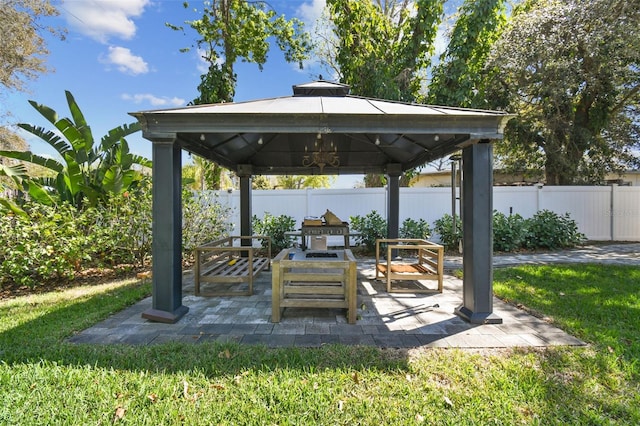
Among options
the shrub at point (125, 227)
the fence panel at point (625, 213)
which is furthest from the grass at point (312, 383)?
the fence panel at point (625, 213)

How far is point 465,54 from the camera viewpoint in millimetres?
9727

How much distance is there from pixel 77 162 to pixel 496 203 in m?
11.2

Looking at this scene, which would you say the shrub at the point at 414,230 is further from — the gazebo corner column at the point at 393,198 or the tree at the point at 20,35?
the tree at the point at 20,35

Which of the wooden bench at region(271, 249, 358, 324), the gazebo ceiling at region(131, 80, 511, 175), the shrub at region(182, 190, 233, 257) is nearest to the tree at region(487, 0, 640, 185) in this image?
the gazebo ceiling at region(131, 80, 511, 175)

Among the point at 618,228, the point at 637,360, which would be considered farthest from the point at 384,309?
the point at 618,228

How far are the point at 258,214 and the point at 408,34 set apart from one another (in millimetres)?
8009

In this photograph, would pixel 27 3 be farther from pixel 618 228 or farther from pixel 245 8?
pixel 618 228

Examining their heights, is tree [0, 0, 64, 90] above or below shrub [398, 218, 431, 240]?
above

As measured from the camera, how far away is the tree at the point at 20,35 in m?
11.3

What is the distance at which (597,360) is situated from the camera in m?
2.73

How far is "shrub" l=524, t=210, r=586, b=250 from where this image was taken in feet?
29.2

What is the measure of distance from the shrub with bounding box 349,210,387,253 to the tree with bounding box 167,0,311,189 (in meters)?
5.41

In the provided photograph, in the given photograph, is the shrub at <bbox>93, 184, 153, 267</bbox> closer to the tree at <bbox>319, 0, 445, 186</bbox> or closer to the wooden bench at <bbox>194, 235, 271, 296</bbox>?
the wooden bench at <bbox>194, 235, 271, 296</bbox>

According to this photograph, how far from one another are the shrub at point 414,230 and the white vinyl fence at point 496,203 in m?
0.55
